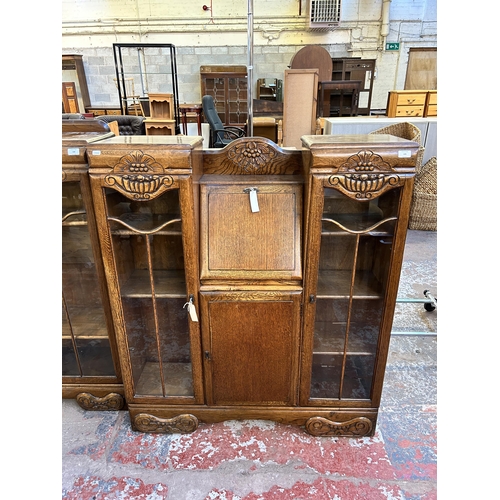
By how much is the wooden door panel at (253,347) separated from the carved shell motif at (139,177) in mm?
467

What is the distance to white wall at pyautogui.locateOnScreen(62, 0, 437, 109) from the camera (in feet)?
20.4

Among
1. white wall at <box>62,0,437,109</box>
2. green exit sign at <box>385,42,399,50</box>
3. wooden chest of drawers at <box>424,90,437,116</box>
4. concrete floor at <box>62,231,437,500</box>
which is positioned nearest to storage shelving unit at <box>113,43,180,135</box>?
white wall at <box>62,0,437,109</box>

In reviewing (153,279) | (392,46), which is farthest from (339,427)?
(392,46)

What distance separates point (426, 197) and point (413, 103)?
149 centimetres

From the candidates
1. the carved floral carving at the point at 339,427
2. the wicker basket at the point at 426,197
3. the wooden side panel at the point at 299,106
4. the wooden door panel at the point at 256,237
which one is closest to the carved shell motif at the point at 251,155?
the wooden door panel at the point at 256,237

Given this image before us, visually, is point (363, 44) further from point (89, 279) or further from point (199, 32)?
point (89, 279)

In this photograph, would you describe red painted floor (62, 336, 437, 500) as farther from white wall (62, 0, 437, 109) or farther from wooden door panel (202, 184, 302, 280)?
white wall (62, 0, 437, 109)

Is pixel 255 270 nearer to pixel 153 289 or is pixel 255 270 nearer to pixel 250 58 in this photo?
pixel 153 289

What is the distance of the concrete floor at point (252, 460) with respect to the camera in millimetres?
1351

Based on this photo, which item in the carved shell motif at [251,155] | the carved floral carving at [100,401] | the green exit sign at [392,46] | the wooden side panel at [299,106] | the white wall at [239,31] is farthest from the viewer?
the green exit sign at [392,46]

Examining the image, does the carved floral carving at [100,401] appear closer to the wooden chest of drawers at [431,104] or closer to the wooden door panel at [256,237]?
the wooden door panel at [256,237]

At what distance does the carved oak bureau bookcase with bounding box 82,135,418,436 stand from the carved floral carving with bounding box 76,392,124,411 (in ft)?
0.54

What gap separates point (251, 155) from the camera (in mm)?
1420

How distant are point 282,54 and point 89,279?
6.40m
